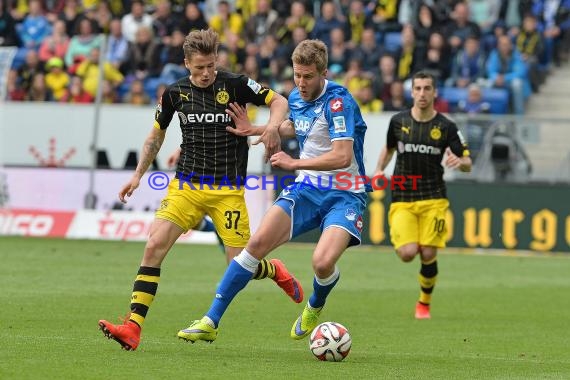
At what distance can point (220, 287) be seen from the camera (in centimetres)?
943

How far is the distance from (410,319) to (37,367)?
5117mm

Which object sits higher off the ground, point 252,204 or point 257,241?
point 257,241

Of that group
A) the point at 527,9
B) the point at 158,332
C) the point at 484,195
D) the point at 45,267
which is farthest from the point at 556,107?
the point at 158,332

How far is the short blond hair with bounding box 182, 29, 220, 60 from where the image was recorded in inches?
375

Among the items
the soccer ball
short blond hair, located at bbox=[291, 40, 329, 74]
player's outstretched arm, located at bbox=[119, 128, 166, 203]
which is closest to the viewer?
the soccer ball

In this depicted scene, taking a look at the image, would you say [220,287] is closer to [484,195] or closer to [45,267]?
[45,267]

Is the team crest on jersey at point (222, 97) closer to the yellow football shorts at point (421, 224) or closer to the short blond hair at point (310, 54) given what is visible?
the short blond hair at point (310, 54)

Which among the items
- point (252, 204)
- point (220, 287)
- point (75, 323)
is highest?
point (220, 287)

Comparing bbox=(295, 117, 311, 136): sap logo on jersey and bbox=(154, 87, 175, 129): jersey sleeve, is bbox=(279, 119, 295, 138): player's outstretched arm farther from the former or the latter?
bbox=(154, 87, 175, 129): jersey sleeve

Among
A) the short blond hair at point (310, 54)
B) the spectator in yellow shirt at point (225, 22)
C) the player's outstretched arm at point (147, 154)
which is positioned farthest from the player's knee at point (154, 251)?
the spectator in yellow shirt at point (225, 22)

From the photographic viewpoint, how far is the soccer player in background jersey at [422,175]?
42.4ft

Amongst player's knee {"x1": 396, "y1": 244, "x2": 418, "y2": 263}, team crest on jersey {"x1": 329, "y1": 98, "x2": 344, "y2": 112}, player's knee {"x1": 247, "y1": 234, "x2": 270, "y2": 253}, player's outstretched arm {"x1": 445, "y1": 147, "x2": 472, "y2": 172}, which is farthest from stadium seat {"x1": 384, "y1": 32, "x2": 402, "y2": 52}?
player's knee {"x1": 247, "y1": 234, "x2": 270, "y2": 253}

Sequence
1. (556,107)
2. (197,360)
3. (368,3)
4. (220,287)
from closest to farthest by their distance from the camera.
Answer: (197,360) → (220,287) → (556,107) → (368,3)

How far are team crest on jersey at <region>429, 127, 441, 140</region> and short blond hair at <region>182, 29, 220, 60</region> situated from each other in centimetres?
399
